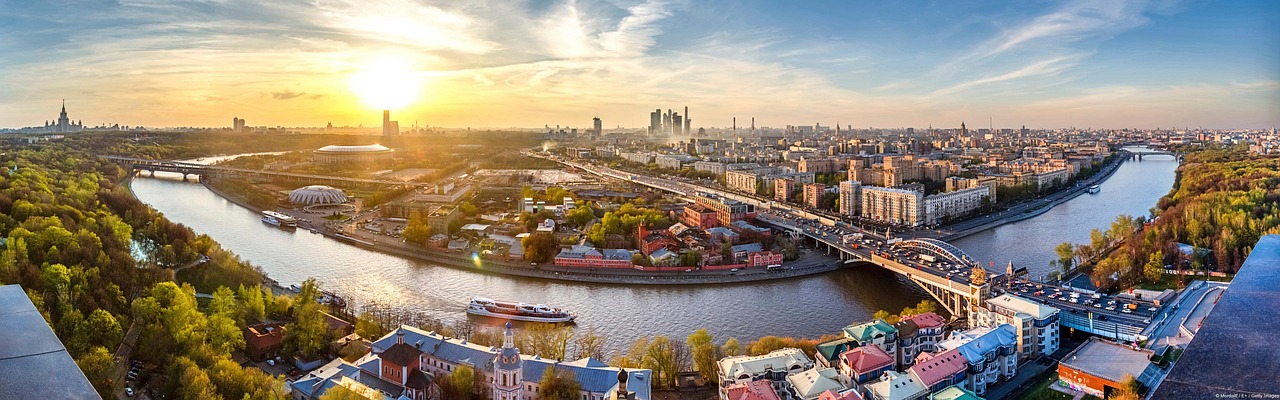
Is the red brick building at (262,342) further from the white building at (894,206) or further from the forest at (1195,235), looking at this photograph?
the white building at (894,206)

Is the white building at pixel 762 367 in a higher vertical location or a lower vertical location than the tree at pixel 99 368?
lower

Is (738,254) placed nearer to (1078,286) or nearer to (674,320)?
(674,320)

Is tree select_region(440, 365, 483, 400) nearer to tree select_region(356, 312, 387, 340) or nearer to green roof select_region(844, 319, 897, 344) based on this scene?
tree select_region(356, 312, 387, 340)

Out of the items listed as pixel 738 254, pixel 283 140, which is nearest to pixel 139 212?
pixel 738 254

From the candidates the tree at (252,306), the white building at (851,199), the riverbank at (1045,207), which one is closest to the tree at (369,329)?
the tree at (252,306)

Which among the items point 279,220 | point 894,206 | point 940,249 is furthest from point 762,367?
point 279,220

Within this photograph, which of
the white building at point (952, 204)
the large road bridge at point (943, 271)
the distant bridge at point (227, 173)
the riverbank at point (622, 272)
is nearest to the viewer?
the large road bridge at point (943, 271)

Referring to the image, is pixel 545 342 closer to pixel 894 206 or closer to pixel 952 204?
pixel 894 206
